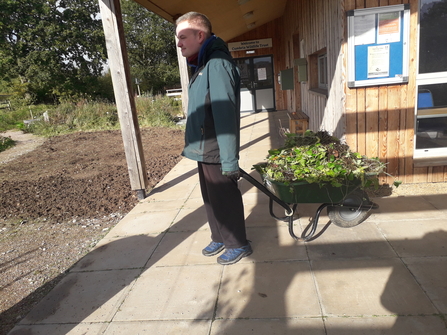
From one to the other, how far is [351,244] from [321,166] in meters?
0.78

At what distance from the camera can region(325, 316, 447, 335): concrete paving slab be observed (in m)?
2.03

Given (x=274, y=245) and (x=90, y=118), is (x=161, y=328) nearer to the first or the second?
(x=274, y=245)

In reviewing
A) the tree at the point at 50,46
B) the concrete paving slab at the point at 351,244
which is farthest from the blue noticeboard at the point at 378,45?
the tree at the point at 50,46

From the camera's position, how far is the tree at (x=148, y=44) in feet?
120

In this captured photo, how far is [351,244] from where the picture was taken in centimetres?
309

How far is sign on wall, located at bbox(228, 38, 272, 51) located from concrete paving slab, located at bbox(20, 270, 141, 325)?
39.6ft

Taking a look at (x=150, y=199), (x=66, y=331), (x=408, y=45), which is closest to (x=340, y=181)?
(x=408, y=45)

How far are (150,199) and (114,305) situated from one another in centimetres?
251

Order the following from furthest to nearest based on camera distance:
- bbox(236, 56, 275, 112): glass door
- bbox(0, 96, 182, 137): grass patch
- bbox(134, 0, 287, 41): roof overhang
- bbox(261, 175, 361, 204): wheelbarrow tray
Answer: bbox(236, 56, 275, 112): glass door → bbox(0, 96, 182, 137): grass patch → bbox(134, 0, 287, 41): roof overhang → bbox(261, 175, 361, 204): wheelbarrow tray

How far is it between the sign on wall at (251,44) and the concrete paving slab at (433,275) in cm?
1214

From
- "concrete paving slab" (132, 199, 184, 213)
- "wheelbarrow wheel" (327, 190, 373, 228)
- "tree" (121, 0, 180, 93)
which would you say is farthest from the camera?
"tree" (121, 0, 180, 93)

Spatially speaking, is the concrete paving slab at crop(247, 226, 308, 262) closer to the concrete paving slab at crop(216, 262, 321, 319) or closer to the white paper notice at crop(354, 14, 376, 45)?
the concrete paving slab at crop(216, 262, 321, 319)

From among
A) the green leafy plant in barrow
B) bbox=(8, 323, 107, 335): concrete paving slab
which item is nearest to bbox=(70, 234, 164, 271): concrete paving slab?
bbox=(8, 323, 107, 335): concrete paving slab

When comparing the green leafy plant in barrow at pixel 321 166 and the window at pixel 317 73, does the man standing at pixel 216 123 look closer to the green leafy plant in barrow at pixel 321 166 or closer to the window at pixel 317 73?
the green leafy plant in barrow at pixel 321 166
